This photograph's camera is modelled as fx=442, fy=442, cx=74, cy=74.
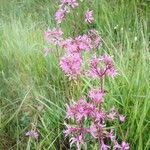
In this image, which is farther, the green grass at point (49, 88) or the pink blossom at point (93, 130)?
the green grass at point (49, 88)

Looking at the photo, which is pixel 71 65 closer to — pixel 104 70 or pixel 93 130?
pixel 104 70

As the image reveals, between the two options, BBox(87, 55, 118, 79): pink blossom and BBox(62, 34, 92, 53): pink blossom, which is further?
BBox(62, 34, 92, 53): pink blossom

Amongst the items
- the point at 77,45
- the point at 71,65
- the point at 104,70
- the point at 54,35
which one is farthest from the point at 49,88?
the point at 104,70

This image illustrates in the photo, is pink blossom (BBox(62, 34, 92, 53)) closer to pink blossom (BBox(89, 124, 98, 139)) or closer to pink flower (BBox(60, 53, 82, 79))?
pink flower (BBox(60, 53, 82, 79))

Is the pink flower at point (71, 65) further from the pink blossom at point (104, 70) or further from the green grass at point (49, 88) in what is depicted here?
the green grass at point (49, 88)

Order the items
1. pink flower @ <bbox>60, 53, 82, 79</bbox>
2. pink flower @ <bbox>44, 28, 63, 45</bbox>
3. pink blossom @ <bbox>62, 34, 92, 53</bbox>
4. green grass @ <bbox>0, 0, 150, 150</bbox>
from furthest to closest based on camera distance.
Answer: pink flower @ <bbox>44, 28, 63, 45</bbox>, green grass @ <bbox>0, 0, 150, 150</bbox>, pink blossom @ <bbox>62, 34, 92, 53</bbox>, pink flower @ <bbox>60, 53, 82, 79</bbox>

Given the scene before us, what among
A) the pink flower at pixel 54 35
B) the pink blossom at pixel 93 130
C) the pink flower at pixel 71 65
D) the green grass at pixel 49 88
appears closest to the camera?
the pink blossom at pixel 93 130

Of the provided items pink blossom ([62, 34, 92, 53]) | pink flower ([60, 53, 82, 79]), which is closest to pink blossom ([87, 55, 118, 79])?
pink flower ([60, 53, 82, 79])

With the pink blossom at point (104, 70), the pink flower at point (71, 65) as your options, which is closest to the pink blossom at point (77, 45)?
the pink flower at point (71, 65)
